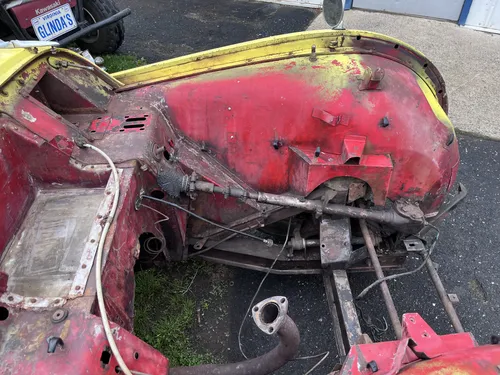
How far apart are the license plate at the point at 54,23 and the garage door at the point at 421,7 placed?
4.59 metres

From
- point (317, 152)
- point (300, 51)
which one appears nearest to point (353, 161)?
point (317, 152)

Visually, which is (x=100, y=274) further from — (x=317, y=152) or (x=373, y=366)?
(x=317, y=152)

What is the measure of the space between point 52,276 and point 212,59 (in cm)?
160

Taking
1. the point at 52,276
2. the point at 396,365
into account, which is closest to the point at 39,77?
the point at 52,276

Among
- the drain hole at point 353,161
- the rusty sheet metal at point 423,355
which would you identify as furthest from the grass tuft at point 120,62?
the rusty sheet metal at point 423,355

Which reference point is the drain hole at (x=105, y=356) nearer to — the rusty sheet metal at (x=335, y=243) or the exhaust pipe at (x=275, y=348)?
the exhaust pipe at (x=275, y=348)

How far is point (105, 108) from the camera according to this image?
2.59m

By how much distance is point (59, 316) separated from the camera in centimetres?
159

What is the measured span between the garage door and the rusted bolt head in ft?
22.5

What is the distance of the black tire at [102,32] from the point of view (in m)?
5.06

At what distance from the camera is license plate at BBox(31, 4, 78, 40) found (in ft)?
14.3

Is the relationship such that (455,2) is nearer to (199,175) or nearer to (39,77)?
(199,175)

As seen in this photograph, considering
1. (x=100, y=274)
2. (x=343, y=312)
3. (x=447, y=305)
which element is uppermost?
(x=100, y=274)

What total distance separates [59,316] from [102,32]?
4578 mm
